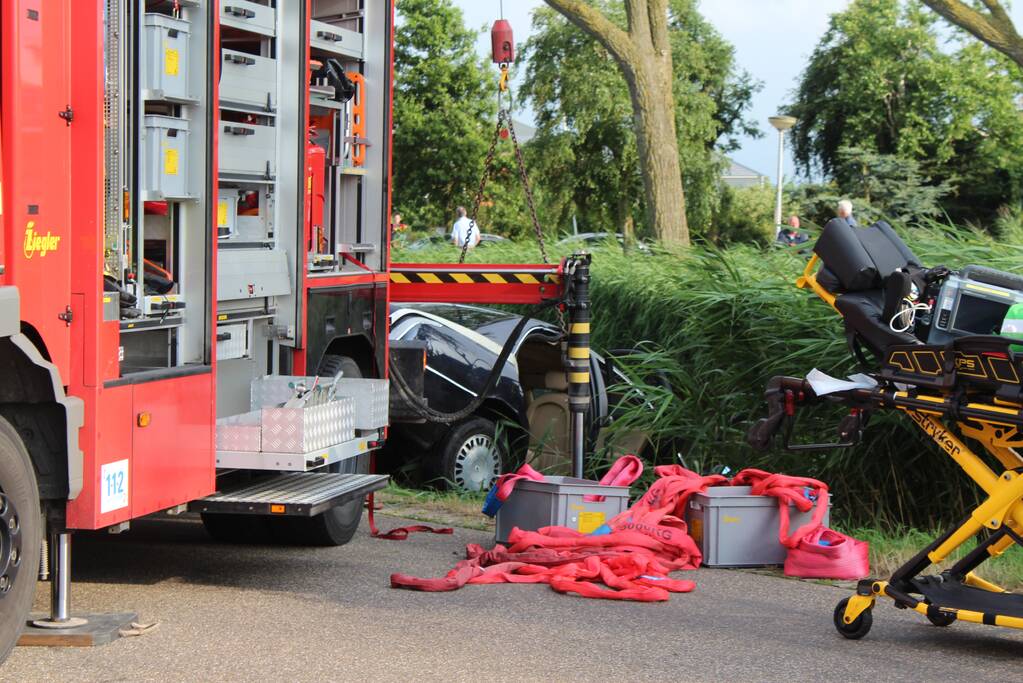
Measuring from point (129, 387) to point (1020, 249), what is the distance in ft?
20.0

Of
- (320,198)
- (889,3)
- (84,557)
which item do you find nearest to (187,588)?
(84,557)

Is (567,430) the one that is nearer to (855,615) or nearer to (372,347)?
(372,347)

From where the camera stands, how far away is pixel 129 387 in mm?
5887

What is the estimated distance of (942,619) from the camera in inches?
255

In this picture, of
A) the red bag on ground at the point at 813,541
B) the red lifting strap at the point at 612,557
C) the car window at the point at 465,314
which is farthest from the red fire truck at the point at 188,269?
the car window at the point at 465,314

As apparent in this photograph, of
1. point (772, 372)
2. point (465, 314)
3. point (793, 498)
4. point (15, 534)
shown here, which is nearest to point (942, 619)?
point (793, 498)

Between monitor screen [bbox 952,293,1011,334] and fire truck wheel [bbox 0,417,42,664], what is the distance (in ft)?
12.3

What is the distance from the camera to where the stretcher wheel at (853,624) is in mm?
6348

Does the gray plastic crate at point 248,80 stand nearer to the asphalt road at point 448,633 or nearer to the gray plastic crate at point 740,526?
the asphalt road at point 448,633

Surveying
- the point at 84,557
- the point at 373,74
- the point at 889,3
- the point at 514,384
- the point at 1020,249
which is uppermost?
the point at 889,3

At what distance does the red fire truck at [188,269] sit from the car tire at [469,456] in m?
1.58

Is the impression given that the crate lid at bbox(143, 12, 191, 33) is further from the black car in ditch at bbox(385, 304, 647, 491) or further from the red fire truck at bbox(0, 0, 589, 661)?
the black car in ditch at bbox(385, 304, 647, 491)

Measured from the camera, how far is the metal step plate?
6.77m

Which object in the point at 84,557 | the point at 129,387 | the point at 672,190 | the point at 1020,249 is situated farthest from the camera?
the point at 672,190
